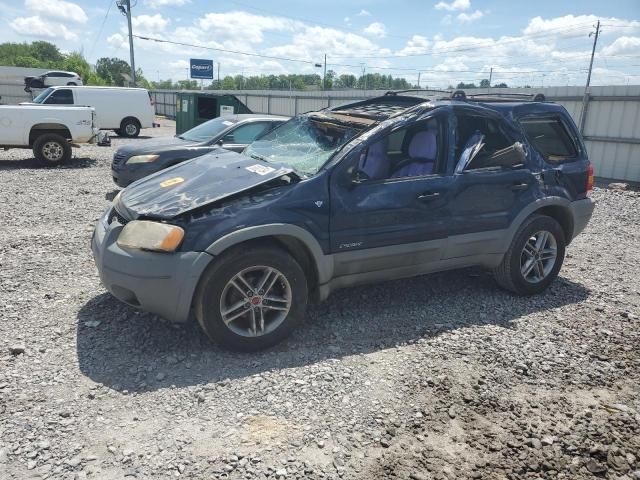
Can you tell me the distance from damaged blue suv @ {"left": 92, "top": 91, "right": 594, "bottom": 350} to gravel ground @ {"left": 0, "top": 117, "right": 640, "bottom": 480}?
0.38m

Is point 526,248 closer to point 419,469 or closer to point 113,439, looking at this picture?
point 419,469

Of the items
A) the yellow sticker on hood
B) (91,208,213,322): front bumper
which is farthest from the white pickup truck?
(91,208,213,322): front bumper

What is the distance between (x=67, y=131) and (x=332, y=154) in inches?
410

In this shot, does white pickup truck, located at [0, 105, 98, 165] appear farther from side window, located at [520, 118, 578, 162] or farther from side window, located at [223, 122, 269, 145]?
side window, located at [520, 118, 578, 162]

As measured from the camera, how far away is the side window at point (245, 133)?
9125mm

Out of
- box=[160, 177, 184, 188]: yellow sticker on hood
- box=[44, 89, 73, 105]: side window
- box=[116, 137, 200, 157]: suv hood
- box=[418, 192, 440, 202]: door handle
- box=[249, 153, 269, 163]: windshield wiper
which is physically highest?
box=[44, 89, 73, 105]: side window

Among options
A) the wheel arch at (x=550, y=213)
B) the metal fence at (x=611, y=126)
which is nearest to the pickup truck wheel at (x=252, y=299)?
the wheel arch at (x=550, y=213)

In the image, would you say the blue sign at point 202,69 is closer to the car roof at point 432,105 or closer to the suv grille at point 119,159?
the suv grille at point 119,159

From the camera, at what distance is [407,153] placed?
4.38m

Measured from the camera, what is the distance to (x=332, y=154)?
3939mm

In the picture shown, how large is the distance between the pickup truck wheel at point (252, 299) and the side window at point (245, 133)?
5.93m

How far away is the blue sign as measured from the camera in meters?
45.5

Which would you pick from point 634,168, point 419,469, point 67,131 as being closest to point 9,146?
point 67,131

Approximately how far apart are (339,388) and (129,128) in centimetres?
1999
